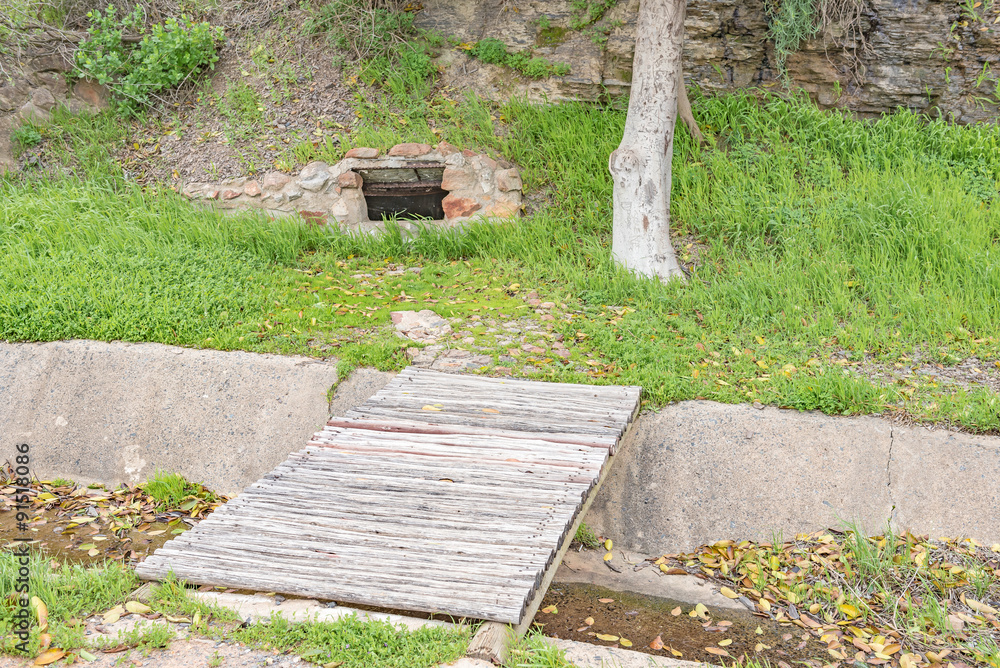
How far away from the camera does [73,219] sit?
6992 mm

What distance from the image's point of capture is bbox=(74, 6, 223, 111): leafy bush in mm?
8258

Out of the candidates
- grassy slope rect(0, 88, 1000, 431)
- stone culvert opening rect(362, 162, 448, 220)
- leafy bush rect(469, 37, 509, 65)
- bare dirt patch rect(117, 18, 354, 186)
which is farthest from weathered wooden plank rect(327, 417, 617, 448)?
leafy bush rect(469, 37, 509, 65)

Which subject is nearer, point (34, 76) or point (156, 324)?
point (156, 324)

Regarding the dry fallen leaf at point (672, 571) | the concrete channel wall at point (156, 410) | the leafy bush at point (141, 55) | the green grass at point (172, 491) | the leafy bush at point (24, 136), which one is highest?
the leafy bush at point (141, 55)

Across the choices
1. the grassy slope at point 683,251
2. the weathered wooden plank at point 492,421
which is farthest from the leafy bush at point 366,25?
the weathered wooden plank at point 492,421

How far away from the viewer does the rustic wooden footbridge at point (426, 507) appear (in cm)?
309

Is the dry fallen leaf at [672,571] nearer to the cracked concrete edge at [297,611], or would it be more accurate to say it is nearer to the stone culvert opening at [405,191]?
the cracked concrete edge at [297,611]

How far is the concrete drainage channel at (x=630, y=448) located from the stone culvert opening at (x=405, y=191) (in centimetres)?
272

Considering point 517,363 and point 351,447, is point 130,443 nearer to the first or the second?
point 351,447

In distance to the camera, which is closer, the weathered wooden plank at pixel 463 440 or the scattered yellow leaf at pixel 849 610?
the scattered yellow leaf at pixel 849 610

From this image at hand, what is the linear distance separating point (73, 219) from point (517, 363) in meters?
4.56

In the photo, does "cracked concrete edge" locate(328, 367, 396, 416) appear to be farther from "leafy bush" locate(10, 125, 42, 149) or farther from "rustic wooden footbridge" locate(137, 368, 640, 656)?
"leafy bush" locate(10, 125, 42, 149)

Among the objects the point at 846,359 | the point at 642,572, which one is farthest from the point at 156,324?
the point at 846,359

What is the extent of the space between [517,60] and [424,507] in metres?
5.75
